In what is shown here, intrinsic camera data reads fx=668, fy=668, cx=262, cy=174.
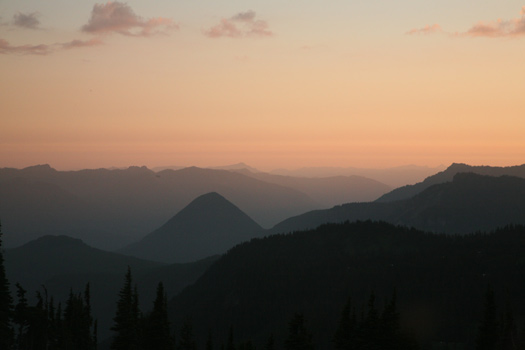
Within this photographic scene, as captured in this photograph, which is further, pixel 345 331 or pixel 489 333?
pixel 489 333

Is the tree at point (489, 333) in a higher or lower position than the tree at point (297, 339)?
lower

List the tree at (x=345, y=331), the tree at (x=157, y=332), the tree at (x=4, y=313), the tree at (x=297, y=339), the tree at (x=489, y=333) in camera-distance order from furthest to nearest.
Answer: the tree at (x=157, y=332) → the tree at (x=489, y=333) → the tree at (x=345, y=331) → the tree at (x=297, y=339) → the tree at (x=4, y=313)

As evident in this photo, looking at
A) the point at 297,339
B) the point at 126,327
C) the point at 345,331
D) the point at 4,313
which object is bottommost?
the point at 345,331

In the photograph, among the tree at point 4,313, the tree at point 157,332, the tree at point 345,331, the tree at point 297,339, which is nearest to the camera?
the tree at point 4,313

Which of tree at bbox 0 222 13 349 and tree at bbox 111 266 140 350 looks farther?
tree at bbox 111 266 140 350

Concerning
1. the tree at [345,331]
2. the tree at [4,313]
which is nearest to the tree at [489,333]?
the tree at [345,331]

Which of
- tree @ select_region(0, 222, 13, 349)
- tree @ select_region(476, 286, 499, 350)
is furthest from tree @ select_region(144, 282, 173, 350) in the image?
tree @ select_region(476, 286, 499, 350)

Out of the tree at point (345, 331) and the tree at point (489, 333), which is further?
the tree at point (489, 333)

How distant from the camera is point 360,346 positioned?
8288 centimetres

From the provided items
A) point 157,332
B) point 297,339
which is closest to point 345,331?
point 297,339

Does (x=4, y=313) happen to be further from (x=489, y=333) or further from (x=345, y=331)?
(x=489, y=333)

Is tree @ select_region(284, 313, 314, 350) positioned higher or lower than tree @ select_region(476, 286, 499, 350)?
higher

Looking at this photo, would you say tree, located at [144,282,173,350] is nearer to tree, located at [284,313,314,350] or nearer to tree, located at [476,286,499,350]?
tree, located at [284,313,314,350]

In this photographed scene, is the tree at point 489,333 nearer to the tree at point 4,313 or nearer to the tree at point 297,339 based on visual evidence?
the tree at point 297,339
